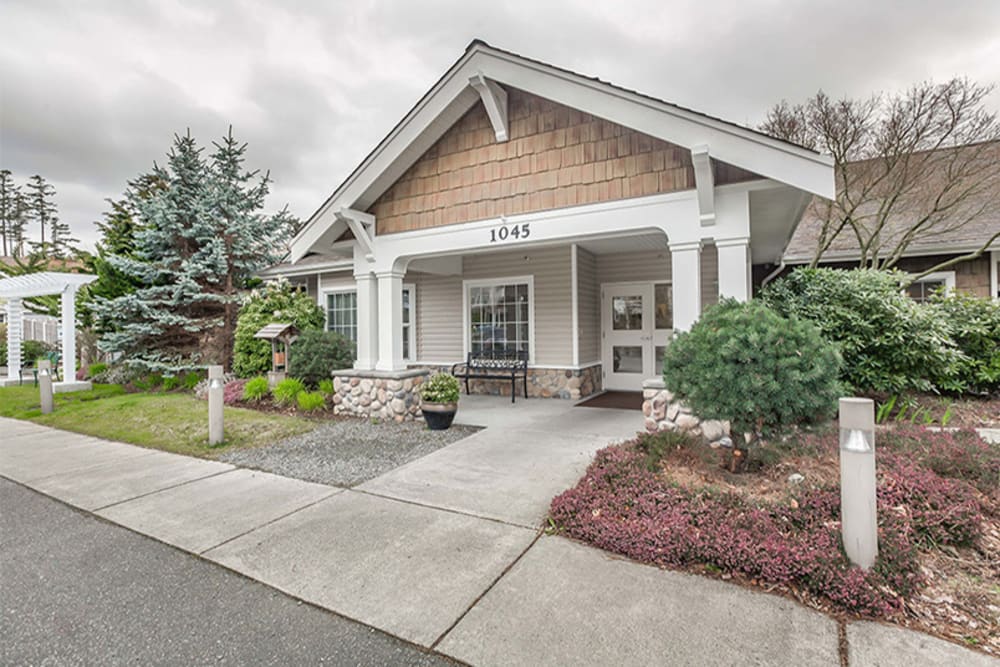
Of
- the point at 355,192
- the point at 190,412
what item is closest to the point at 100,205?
the point at 190,412

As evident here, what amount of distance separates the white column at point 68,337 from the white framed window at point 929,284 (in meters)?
17.3

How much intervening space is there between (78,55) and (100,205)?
92.8ft

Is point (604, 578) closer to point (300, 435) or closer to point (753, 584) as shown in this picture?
point (753, 584)

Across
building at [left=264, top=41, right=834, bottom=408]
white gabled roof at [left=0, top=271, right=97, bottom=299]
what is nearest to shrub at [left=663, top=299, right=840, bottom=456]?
building at [left=264, top=41, right=834, bottom=408]

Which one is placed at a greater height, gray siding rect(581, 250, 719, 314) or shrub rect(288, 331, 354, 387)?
gray siding rect(581, 250, 719, 314)

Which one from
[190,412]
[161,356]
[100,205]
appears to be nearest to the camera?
[190,412]

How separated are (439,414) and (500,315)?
12.2ft

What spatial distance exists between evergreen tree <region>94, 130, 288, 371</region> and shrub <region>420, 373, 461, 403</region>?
281 inches

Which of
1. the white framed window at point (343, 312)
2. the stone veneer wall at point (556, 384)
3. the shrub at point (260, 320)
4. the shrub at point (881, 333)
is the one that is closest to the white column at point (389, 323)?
the stone veneer wall at point (556, 384)

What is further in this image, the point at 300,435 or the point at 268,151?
the point at 268,151

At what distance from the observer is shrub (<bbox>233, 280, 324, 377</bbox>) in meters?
9.32

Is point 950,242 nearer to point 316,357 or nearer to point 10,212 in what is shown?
point 316,357

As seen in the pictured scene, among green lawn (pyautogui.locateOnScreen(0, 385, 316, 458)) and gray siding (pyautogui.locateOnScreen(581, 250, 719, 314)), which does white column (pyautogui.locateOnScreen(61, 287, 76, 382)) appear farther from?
gray siding (pyautogui.locateOnScreen(581, 250, 719, 314))

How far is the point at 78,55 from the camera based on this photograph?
7.50 metres
